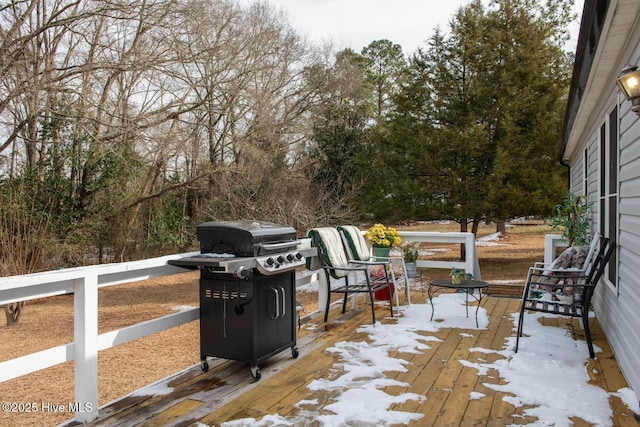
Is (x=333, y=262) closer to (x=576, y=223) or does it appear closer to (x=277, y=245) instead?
(x=277, y=245)

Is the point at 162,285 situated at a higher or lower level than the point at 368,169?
lower

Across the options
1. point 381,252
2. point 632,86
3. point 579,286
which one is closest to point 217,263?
point 632,86

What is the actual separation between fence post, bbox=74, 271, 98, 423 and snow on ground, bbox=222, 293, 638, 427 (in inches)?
27.3

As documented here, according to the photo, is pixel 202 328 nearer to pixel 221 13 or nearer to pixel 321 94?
pixel 221 13

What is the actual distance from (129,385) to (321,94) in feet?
38.0

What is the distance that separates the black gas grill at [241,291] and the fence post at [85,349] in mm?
619

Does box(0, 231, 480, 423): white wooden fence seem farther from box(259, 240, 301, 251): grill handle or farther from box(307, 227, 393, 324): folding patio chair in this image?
box(307, 227, 393, 324): folding patio chair

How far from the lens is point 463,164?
439 inches

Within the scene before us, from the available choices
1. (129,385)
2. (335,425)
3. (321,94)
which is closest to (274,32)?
(321,94)

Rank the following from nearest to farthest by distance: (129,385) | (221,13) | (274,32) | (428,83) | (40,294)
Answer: (40,294), (129,385), (221,13), (428,83), (274,32)

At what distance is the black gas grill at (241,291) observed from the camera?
9.67ft

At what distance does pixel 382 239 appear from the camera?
5840 mm

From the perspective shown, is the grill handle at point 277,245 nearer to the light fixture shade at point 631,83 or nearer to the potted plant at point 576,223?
the light fixture shade at point 631,83

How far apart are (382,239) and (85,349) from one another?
12.8 ft
